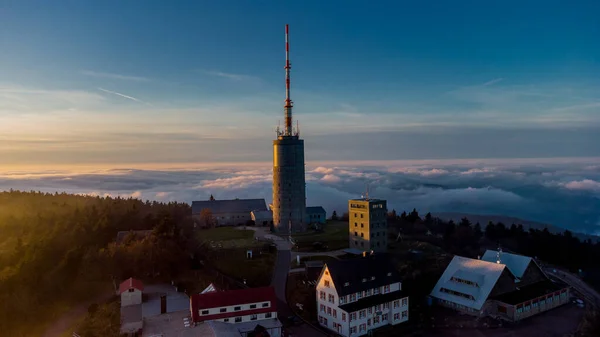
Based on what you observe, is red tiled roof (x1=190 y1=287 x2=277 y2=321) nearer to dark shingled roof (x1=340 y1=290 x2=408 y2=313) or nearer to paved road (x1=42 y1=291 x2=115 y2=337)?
dark shingled roof (x1=340 y1=290 x2=408 y2=313)

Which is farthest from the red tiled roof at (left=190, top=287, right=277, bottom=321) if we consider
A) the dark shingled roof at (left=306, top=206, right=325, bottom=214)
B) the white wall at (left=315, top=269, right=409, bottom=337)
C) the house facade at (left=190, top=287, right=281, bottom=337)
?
the dark shingled roof at (left=306, top=206, right=325, bottom=214)

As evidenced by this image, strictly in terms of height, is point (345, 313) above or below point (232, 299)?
below

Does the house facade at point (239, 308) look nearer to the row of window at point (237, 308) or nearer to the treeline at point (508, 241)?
the row of window at point (237, 308)

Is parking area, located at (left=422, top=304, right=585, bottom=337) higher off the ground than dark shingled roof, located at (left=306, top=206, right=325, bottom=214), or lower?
lower

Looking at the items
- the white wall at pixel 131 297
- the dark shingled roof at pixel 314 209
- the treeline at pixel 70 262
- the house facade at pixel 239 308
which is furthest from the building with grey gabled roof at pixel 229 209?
the house facade at pixel 239 308

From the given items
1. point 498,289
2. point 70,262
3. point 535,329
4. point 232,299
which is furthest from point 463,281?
point 70,262

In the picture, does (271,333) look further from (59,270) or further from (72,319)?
(59,270)

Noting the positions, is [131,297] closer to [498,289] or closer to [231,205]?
[498,289]
